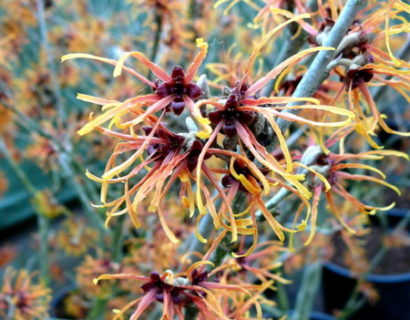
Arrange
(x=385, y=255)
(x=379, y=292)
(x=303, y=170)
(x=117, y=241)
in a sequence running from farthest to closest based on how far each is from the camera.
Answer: (x=385, y=255) → (x=379, y=292) → (x=117, y=241) → (x=303, y=170)

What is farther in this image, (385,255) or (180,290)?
(385,255)

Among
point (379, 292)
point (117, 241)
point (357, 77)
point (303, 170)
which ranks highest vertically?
point (357, 77)

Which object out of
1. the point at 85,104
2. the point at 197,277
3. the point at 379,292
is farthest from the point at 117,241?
the point at 379,292

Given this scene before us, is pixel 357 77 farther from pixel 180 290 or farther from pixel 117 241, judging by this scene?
pixel 117 241

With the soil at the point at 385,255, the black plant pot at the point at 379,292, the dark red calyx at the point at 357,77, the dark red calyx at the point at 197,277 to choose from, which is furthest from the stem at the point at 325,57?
the soil at the point at 385,255

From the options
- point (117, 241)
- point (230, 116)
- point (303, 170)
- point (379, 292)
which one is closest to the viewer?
point (230, 116)

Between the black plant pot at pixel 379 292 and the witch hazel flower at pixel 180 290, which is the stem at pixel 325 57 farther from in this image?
the black plant pot at pixel 379 292

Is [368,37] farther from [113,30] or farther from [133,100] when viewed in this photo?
[113,30]

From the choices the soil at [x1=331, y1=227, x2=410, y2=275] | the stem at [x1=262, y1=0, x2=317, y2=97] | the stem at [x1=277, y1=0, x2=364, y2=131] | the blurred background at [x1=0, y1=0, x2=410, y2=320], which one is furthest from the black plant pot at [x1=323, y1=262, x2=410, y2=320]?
the stem at [x1=277, y1=0, x2=364, y2=131]
